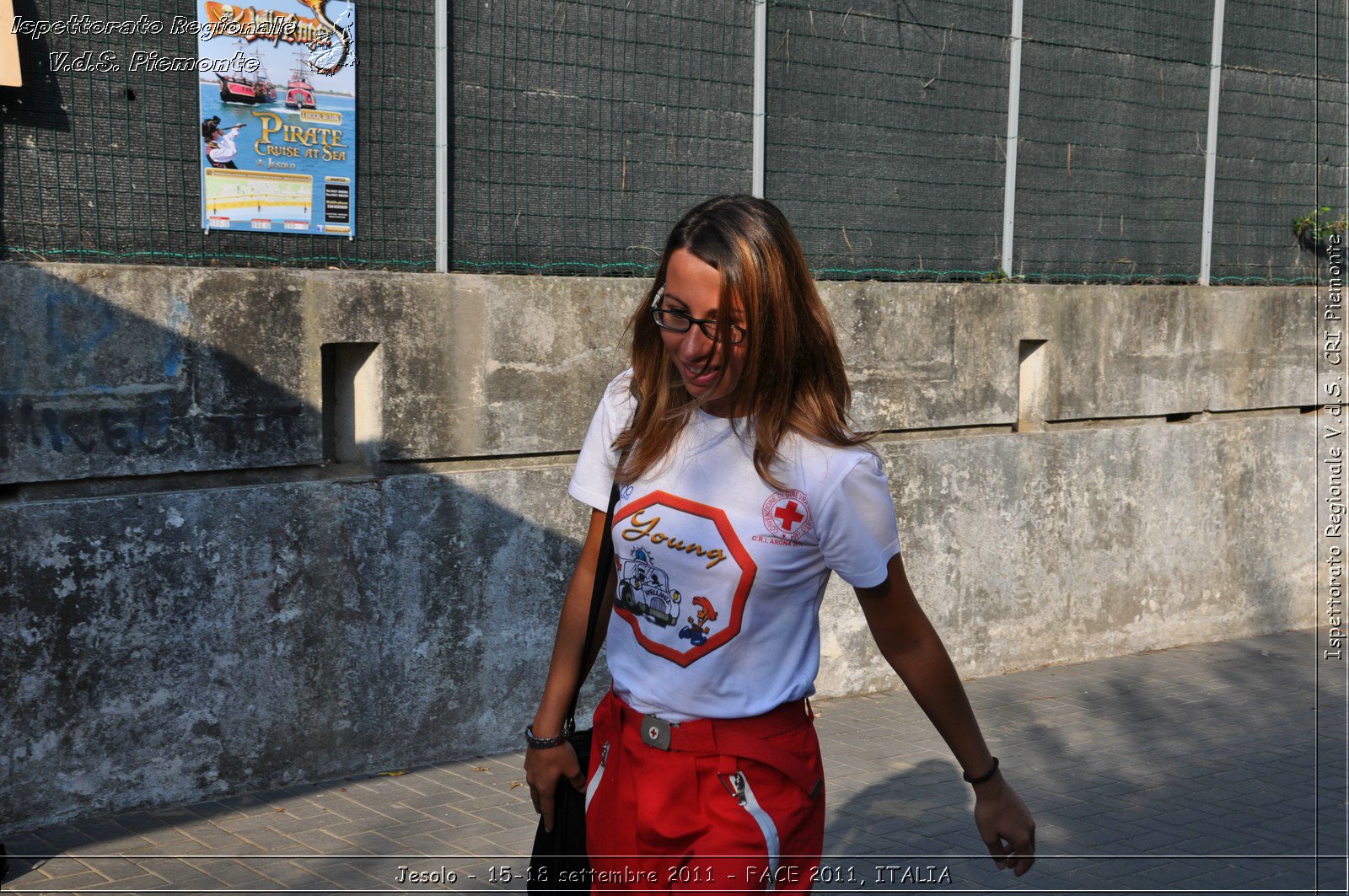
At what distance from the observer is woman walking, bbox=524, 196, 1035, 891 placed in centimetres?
240

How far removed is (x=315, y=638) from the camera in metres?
5.44

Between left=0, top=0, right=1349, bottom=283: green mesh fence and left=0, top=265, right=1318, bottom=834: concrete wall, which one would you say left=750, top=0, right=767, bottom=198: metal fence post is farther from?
left=0, top=265, right=1318, bottom=834: concrete wall

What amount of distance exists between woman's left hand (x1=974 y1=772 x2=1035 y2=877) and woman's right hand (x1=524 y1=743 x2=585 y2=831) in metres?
0.78

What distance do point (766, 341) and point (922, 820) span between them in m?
3.41

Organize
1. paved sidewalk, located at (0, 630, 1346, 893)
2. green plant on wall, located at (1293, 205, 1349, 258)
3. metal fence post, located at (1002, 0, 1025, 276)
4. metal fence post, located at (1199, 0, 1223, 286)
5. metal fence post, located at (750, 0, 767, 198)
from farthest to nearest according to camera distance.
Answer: green plant on wall, located at (1293, 205, 1349, 258) < metal fence post, located at (1199, 0, 1223, 286) < metal fence post, located at (1002, 0, 1025, 276) < metal fence post, located at (750, 0, 767, 198) < paved sidewalk, located at (0, 630, 1346, 893)

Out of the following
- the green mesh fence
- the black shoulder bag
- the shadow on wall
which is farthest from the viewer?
the green mesh fence

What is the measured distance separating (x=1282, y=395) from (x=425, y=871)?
23.2ft

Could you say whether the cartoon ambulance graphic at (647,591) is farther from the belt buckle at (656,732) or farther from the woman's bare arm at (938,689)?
the woman's bare arm at (938,689)

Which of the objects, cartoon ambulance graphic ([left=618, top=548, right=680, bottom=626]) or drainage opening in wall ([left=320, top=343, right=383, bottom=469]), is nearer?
cartoon ambulance graphic ([left=618, top=548, right=680, bottom=626])

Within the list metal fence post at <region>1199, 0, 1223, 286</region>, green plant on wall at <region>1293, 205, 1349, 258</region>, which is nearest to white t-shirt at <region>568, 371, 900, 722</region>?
metal fence post at <region>1199, 0, 1223, 286</region>

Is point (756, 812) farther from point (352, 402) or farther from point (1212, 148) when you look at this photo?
point (1212, 148)

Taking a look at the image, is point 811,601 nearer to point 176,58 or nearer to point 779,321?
point 779,321

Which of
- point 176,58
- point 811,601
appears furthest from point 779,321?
point 176,58

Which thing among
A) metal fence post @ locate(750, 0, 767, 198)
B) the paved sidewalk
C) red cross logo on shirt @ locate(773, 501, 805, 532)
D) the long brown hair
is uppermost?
metal fence post @ locate(750, 0, 767, 198)
